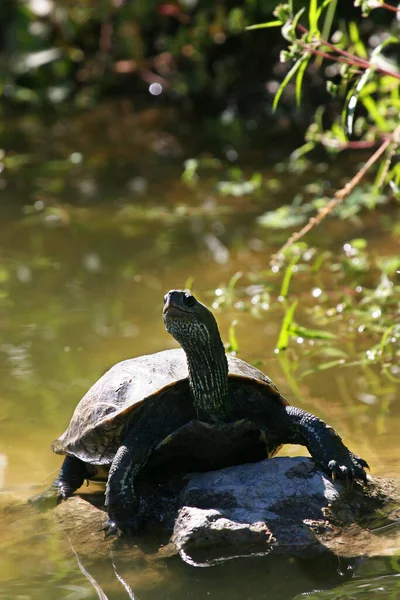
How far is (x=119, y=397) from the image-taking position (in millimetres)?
A: 3191

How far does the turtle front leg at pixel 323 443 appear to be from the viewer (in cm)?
295

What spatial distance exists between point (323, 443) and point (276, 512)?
335mm

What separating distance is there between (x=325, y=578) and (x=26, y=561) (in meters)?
0.92

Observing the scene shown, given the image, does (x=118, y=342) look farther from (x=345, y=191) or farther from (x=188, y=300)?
(x=188, y=300)

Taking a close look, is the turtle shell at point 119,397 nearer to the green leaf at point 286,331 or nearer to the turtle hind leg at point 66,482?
the turtle hind leg at point 66,482

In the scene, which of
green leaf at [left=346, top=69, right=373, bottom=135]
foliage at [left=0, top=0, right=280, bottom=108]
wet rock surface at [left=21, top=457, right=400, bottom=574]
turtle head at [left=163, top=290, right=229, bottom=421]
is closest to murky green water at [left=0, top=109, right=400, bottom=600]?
wet rock surface at [left=21, top=457, right=400, bottom=574]

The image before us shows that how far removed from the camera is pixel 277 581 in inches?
102

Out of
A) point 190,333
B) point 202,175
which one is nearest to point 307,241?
point 202,175

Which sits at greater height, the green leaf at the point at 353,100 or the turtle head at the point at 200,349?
the green leaf at the point at 353,100

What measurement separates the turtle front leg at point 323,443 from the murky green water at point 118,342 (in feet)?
1.14

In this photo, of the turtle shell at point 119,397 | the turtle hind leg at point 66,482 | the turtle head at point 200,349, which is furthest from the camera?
the turtle hind leg at point 66,482

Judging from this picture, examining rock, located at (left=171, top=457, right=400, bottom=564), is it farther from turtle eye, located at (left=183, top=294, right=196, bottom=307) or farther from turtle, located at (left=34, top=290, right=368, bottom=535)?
turtle eye, located at (left=183, top=294, right=196, bottom=307)

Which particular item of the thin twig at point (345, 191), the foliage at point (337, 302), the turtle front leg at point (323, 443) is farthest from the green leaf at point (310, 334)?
the turtle front leg at point (323, 443)

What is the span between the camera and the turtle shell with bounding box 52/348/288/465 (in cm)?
313
